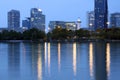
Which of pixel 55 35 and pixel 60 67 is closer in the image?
pixel 60 67

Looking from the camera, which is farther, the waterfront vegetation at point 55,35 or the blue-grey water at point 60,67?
the waterfront vegetation at point 55,35

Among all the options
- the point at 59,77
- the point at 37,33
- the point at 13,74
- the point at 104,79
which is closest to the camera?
the point at 104,79

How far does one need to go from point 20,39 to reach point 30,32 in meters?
7.70

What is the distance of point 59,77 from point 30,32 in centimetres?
15323

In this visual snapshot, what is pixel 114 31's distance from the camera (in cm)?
15250

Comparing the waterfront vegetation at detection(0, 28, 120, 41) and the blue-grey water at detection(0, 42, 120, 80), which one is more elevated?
the waterfront vegetation at detection(0, 28, 120, 41)

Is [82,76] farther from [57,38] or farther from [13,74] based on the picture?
[57,38]

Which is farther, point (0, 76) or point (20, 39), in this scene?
point (20, 39)

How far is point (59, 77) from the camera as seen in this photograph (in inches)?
691

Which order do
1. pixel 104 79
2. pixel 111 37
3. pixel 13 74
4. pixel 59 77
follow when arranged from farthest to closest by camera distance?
1. pixel 111 37
2. pixel 13 74
3. pixel 59 77
4. pixel 104 79

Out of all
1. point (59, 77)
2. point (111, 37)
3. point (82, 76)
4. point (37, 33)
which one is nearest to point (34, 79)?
point (59, 77)

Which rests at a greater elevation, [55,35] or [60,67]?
[55,35]

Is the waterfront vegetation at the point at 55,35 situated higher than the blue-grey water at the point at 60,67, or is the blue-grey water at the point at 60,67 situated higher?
the waterfront vegetation at the point at 55,35

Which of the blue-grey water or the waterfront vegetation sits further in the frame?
the waterfront vegetation
